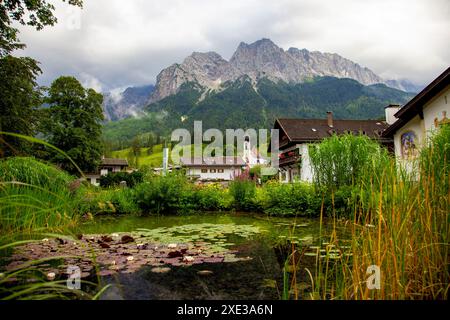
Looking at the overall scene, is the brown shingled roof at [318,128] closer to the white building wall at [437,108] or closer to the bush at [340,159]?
the white building wall at [437,108]

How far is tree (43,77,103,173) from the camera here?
27.4 metres

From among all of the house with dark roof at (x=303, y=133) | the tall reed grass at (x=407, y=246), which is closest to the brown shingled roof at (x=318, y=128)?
the house with dark roof at (x=303, y=133)

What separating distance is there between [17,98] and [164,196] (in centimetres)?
1119

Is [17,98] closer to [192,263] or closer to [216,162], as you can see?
[192,263]

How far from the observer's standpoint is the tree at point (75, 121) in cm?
2738

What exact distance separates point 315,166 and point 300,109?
129 m

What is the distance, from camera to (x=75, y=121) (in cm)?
2950

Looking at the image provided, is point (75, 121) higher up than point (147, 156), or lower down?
Answer: lower down

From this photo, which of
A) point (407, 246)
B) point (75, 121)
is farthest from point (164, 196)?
point (75, 121)

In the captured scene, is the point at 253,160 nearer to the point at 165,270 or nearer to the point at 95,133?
the point at 95,133

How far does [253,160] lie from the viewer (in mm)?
53594

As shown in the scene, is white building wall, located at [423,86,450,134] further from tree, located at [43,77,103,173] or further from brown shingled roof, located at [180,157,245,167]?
brown shingled roof, located at [180,157,245,167]

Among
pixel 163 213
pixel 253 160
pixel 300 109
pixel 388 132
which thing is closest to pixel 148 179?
pixel 163 213
